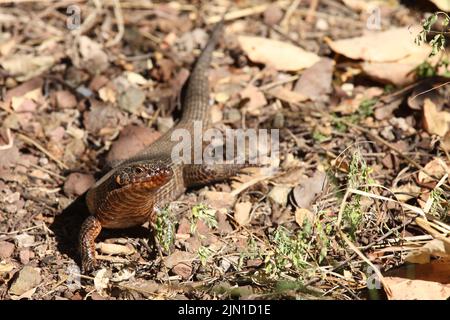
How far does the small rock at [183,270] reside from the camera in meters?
4.79

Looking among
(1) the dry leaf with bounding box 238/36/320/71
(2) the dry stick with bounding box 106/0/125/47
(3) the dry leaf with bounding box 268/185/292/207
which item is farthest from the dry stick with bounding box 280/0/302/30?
(3) the dry leaf with bounding box 268/185/292/207

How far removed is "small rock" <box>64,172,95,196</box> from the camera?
5594 millimetres

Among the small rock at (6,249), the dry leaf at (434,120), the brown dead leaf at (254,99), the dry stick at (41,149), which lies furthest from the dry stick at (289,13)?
the small rock at (6,249)

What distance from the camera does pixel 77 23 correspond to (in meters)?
7.37

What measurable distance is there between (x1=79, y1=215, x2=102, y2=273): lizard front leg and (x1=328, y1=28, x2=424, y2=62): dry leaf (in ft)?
10.2

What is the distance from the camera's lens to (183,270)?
4809mm

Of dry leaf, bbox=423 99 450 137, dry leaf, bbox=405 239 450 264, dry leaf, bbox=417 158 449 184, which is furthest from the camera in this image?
dry leaf, bbox=423 99 450 137

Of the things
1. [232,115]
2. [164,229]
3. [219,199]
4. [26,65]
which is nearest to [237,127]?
[232,115]

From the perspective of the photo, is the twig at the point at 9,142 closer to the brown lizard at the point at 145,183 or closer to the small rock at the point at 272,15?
the brown lizard at the point at 145,183

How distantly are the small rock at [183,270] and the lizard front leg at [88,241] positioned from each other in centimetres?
62

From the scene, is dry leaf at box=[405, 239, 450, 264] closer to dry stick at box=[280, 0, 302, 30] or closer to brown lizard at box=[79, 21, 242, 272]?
brown lizard at box=[79, 21, 242, 272]

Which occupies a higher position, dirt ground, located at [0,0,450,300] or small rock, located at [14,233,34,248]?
dirt ground, located at [0,0,450,300]

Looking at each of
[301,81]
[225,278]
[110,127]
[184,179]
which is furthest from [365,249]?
[110,127]

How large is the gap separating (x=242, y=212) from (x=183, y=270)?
829mm
